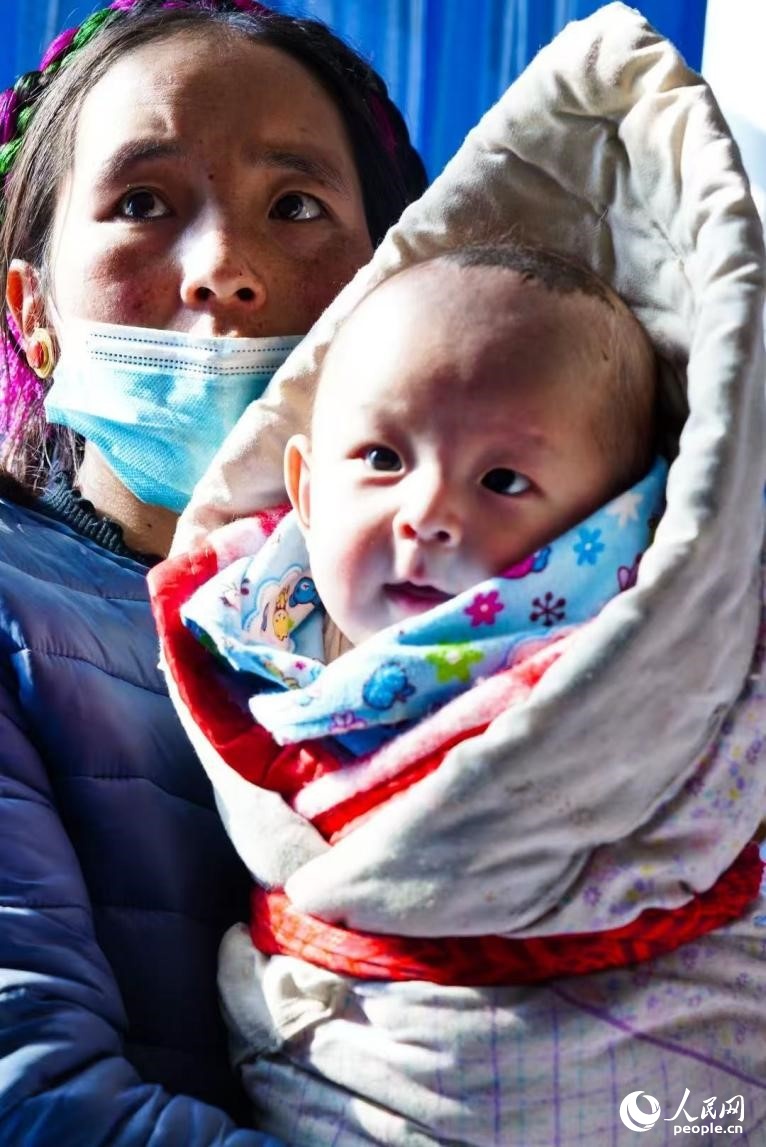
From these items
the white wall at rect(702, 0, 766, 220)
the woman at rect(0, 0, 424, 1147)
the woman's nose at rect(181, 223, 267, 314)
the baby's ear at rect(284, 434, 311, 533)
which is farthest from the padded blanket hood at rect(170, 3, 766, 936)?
the white wall at rect(702, 0, 766, 220)

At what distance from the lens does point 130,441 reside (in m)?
1.72

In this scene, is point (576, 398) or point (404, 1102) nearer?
point (404, 1102)

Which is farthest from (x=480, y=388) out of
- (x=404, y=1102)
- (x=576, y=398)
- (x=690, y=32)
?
(x=690, y=32)

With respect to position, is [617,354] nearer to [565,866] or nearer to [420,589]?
[420,589]

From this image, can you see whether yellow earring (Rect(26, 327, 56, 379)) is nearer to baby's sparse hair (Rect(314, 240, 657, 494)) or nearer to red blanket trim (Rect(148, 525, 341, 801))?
red blanket trim (Rect(148, 525, 341, 801))

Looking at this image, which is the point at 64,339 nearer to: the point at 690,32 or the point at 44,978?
the point at 44,978

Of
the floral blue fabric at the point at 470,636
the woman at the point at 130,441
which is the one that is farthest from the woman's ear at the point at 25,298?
the floral blue fabric at the point at 470,636

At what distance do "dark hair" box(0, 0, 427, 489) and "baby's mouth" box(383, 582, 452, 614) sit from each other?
2.68 ft

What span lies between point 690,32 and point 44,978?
2311 millimetres

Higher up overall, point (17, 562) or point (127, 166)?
point (127, 166)

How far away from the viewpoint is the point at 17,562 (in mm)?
1535

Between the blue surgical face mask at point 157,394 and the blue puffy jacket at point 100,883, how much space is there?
6.9 inches

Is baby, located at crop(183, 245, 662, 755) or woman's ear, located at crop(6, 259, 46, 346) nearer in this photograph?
baby, located at crop(183, 245, 662, 755)

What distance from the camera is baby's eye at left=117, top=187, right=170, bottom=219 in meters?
1.77
